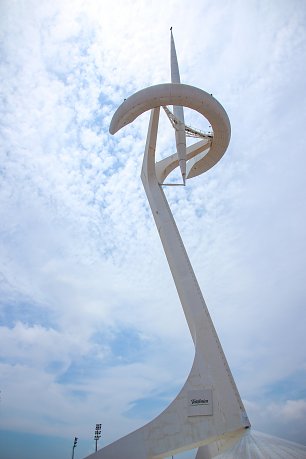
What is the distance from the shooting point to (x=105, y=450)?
16578mm

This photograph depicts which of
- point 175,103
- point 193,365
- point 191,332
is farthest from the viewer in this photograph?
point 175,103

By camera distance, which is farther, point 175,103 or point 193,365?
point 175,103

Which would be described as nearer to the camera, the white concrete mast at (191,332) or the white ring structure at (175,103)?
the white concrete mast at (191,332)

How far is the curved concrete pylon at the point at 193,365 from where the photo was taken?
54.5 ft

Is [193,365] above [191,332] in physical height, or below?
below

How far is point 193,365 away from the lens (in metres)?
18.2

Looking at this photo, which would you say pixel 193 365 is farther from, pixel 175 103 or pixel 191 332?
pixel 175 103

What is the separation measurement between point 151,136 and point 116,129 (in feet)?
9.24

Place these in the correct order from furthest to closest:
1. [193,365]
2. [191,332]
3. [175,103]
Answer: [175,103], [191,332], [193,365]


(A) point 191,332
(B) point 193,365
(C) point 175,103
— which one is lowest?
(B) point 193,365

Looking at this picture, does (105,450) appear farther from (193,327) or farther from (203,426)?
(193,327)

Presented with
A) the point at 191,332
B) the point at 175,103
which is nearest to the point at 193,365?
the point at 191,332

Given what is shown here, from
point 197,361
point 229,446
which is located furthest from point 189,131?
point 229,446

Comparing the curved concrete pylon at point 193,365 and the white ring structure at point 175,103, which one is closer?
the curved concrete pylon at point 193,365
